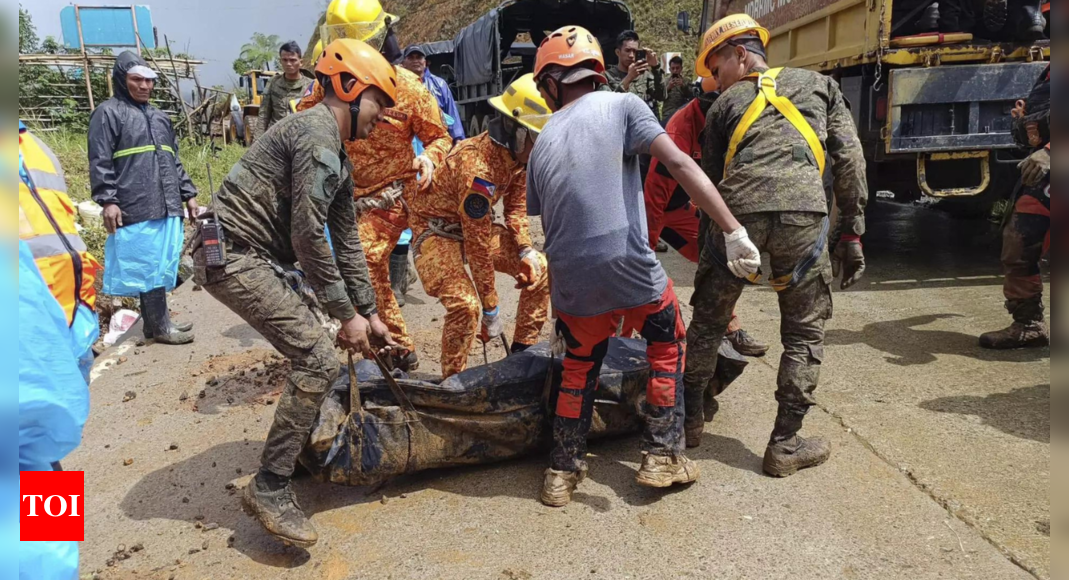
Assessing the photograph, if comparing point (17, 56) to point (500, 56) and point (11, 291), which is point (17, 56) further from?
point (500, 56)

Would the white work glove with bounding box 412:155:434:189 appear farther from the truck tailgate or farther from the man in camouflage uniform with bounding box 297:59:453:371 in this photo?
the truck tailgate

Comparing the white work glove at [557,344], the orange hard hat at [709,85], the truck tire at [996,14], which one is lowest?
the white work glove at [557,344]

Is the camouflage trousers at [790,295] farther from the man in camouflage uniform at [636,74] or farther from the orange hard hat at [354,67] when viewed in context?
the man in camouflage uniform at [636,74]

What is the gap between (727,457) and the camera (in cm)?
343

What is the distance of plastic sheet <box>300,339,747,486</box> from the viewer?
310cm

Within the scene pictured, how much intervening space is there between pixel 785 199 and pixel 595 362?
108cm

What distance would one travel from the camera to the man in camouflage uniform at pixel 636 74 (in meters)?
7.32

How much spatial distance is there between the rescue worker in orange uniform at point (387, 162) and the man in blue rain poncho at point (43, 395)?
111 inches

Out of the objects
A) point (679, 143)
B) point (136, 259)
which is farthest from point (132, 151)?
point (679, 143)

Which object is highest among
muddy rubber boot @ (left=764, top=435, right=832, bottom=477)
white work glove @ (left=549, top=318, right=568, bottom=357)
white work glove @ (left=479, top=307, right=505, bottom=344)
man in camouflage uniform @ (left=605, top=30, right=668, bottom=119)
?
man in camouflage uniform @ (left=605, top=30, right=668, bottom=119)

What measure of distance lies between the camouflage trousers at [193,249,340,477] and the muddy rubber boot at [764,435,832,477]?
1937mm

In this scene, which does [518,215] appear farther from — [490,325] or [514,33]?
[514,33]

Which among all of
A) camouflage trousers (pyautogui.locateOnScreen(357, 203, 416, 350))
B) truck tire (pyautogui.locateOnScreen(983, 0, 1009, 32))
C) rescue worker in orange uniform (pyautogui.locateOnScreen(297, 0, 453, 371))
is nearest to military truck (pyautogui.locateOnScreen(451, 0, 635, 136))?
truck tire (pyautogui.locateOnScreen(983, 0, 1009, 32))

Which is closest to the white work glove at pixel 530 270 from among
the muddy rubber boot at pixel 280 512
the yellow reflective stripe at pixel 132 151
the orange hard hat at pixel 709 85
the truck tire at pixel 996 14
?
the orange hard hat at pixel 709 85
